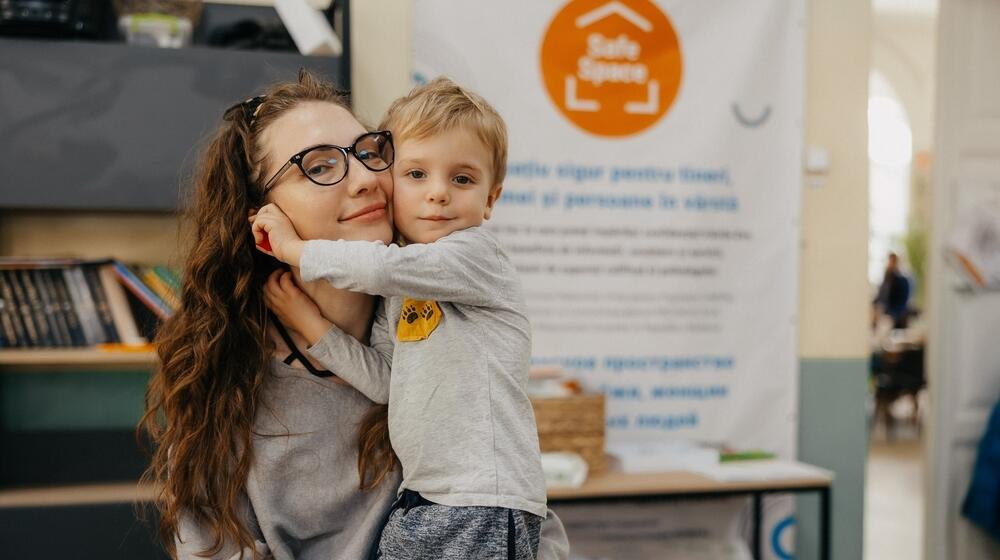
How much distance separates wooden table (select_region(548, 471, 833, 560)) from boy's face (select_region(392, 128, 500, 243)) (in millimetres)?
1411

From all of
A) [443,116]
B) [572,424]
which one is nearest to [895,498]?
[572,424]

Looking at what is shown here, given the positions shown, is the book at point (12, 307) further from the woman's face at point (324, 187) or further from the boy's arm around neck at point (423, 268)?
the boy's arm around neck at point (423, 268)

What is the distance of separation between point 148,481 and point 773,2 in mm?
2745

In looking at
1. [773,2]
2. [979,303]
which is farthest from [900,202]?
[773,2]

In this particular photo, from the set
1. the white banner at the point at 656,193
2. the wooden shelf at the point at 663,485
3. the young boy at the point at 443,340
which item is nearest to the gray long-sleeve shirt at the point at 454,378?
the young boy at the point at 443,340

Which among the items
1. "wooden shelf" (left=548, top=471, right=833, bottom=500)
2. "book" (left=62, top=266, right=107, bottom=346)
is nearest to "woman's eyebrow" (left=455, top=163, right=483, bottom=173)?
"wooden shelf" (left=548, top=471, right=833, bottom=500)

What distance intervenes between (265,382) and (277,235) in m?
0.24

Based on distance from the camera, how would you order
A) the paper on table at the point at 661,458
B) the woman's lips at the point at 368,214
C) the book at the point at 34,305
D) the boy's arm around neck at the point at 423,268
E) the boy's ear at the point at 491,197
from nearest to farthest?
the boy's arm around neck at the point at 423,268 → the woman's lips at the point at 368,214 → the boy's ear at the point at 491,197 → the book at the point at 34,305 → the paper on table at the point at 661,458

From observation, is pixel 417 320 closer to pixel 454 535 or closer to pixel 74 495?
pixel 454 535

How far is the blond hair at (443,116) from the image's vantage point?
124 cm

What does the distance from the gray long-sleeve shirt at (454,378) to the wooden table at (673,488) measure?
4.32 ft

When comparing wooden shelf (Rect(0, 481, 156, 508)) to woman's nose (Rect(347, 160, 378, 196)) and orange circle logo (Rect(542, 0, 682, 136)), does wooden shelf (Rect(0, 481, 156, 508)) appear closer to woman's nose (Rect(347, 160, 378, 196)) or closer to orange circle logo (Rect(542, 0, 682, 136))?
woman's nose (Rect(347, 160, 378, 196))

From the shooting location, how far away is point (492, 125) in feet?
4.24

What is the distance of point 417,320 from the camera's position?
122 cm
